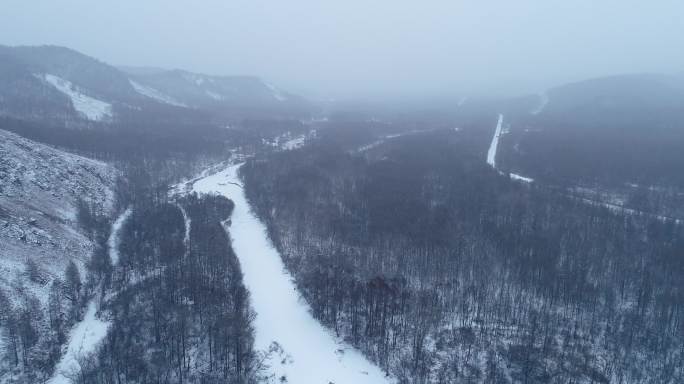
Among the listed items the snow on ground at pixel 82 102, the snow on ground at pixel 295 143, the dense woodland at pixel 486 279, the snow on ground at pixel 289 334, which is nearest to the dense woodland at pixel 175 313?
the snow on ground at pixel 289 334

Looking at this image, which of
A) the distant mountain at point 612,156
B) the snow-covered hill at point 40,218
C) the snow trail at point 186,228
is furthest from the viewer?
the distant mountain at point 612,156

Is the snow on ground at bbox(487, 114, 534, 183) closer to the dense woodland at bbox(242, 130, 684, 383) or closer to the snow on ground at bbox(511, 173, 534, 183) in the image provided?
the snow on ground at bbox(511, 173, 534, 183)

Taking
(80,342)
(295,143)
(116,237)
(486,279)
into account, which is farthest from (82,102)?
(486,279)

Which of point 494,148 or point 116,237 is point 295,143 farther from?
point 116,237

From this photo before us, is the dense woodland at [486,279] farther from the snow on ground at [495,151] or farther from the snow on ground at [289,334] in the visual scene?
the snow on ground at [495,151]

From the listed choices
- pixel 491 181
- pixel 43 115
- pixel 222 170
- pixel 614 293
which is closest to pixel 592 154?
pixel 491 181

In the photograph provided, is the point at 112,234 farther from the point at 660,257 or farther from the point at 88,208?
the point at 660,257

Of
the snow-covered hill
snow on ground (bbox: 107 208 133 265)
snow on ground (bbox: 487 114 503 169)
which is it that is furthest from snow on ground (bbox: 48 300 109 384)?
snow on ground (bbox: 487 114 503 169)

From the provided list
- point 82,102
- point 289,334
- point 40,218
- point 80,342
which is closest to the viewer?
point 80,342
